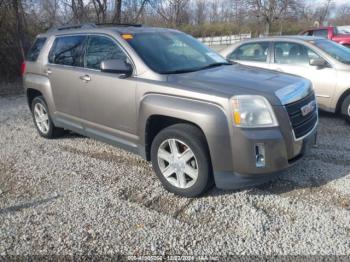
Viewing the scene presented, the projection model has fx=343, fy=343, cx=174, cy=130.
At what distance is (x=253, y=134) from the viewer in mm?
3227

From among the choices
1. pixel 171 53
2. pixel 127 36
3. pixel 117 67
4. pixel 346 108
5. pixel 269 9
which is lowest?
pixel 346 108

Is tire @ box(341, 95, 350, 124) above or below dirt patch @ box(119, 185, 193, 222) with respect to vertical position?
above

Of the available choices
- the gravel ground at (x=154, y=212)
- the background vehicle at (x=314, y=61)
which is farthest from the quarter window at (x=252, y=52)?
the gravel ground at (x=154, y=212)

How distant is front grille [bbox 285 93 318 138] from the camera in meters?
3.44

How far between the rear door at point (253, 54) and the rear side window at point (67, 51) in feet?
12.2

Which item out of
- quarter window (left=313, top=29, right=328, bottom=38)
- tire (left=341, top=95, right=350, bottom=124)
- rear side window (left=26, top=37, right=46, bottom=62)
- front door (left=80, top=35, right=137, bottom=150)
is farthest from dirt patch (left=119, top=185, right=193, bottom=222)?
quarter window (left=313, top=29, right=328, bottom=38)

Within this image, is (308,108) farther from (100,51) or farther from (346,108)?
(346,108)

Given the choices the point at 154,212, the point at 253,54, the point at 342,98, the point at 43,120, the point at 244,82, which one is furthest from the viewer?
the point at 253,54

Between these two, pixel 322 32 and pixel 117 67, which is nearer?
pixel 117 67

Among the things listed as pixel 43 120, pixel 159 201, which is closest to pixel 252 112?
pixel 159 201

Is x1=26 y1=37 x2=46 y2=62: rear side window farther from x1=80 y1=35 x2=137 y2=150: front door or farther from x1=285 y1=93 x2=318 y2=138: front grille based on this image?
x1=285 y1=93 x2=318 y2=138: front grille

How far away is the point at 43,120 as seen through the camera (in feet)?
19.7

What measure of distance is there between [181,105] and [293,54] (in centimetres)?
419

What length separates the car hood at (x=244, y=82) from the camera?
3350 millimetres
